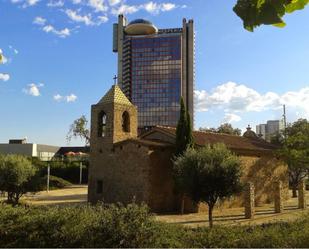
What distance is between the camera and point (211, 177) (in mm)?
19516

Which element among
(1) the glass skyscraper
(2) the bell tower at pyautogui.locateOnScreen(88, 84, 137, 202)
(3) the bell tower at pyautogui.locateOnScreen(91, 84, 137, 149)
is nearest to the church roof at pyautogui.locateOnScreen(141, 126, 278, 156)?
(3) the bell tower at pyautogui.locateOnScreen(91, 84, 137, 149)

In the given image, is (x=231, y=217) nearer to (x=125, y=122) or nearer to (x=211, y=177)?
(x=211, y=177)

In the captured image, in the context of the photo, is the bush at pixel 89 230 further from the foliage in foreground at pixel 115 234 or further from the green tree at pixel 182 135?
the green tree at pixel 182 135


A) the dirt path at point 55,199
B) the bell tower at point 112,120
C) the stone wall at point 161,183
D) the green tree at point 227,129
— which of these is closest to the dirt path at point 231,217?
the stone wall at point 161,183

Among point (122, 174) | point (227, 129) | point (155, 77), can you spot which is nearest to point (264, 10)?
point (122, 174)

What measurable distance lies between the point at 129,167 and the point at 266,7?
79.8 ft

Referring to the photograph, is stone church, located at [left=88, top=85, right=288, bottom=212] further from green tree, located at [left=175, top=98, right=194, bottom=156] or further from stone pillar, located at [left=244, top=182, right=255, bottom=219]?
stone pillar, located at [left=244, top=182, right=255, bottom=219]

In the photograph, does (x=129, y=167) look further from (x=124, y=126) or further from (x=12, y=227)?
(x=12, y=227)

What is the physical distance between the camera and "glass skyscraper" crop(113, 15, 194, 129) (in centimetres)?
9394

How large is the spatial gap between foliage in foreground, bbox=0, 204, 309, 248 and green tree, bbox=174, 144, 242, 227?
239 inches

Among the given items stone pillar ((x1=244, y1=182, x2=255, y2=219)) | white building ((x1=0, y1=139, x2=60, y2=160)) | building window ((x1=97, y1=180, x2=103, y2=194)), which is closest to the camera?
stone pillar ((x1=244, y1=182, x2=255, y2=219))

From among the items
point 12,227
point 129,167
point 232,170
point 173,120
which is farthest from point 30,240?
point 173,120

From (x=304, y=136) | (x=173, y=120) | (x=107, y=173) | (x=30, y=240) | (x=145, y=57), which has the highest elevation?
(x=145, y=57)

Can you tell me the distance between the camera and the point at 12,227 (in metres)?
13.3
